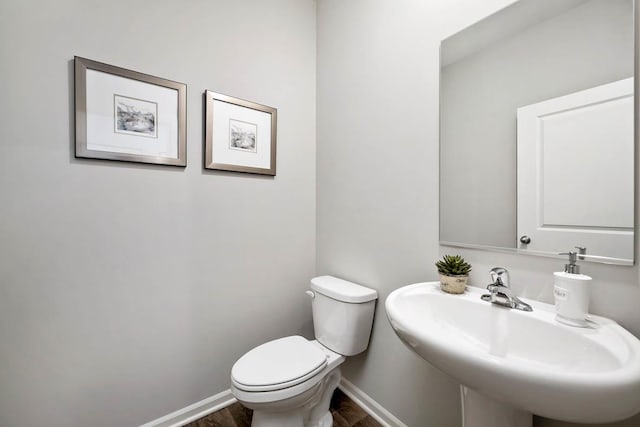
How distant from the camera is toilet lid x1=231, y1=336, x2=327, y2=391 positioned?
3.52 feet

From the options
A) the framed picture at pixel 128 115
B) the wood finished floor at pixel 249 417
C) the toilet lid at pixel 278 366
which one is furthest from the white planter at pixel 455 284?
the framed picture at pixel 128 115

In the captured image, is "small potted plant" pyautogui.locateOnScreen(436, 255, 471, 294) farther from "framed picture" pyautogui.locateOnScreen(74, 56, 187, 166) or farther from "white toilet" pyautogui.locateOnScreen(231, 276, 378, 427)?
"framed picture" pyautogui.locateOnScreen(74, 56, 187, 166)

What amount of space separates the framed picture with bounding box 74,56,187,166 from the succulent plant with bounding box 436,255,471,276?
4.24 feet

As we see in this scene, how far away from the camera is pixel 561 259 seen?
32.8 inches

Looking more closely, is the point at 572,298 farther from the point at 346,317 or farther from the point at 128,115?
the point at 128,115

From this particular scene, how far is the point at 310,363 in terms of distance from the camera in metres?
1.19

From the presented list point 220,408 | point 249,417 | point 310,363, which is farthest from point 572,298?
point 220,408

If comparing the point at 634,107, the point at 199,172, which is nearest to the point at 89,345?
the point at 199,172

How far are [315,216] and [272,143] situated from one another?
0.57 metres

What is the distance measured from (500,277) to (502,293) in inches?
2.3

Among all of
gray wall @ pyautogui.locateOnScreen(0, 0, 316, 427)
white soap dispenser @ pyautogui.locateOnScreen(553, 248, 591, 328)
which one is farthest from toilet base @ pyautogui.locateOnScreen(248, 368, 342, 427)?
white soap dispenser @ pyautogui.locateOnScreen(553, 248, 591, 328)

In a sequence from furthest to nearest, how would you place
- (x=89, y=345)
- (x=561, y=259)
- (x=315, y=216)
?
(x=315, y=216) → (x=89, y=345) → (x=561, y=259)

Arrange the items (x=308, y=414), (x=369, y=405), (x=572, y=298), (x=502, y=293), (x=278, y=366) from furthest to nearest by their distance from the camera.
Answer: (x=369, y=405) → (x=308, y=414) → (x=278, y=366) → (x=502, y=293) → (x=572, y=298)

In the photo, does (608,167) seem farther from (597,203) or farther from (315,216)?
(315,216)
